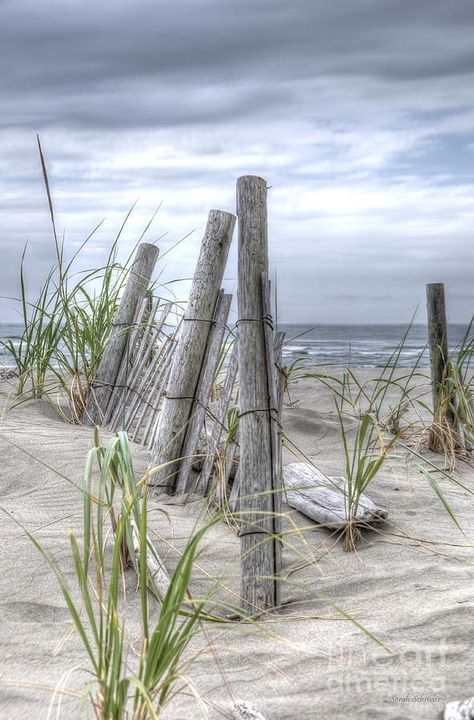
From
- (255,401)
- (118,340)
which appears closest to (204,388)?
(255,401)

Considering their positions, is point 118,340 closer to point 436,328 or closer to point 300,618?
point 436,328

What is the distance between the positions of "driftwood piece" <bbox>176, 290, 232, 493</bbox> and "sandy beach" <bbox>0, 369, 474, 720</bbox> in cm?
18

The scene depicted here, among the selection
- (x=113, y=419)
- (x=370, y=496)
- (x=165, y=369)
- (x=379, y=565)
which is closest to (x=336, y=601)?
(x=379, y=565)

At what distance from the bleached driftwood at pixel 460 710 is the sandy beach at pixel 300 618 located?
0.18 feet

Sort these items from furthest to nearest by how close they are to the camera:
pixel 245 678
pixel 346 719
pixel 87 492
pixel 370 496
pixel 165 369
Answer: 1. pixel 165 369
2. pixel 370 496
3. pixel 245 678
4. pixel 346 719
5. pixel 87 492

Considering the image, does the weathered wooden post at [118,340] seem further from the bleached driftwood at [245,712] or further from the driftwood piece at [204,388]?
the bleached driftwood at [245,712]

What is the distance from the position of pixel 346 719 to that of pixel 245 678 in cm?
34

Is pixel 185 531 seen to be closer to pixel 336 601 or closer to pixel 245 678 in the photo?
pixel 336 601

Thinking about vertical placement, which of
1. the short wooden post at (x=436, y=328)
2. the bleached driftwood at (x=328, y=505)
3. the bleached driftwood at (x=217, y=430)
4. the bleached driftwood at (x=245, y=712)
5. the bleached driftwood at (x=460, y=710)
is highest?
the short wooden post at (x=436, y=328)

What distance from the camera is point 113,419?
5137 mm

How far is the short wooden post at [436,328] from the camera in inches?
207

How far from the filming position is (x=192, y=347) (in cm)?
398

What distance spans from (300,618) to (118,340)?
3.20 metres

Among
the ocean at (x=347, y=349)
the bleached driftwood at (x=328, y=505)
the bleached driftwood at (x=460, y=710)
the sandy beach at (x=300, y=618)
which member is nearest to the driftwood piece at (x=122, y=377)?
the ocean at (x=347, y=349)
